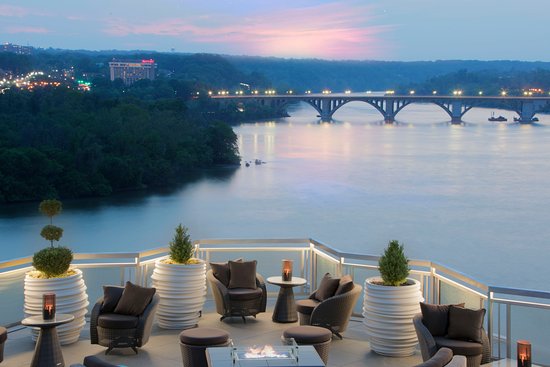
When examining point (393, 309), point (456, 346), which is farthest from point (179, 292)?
point (456, 346)

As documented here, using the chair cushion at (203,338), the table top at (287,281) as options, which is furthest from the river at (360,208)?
the chair cushion at (203,338)

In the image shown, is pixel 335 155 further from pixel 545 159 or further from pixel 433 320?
pixel 433 320

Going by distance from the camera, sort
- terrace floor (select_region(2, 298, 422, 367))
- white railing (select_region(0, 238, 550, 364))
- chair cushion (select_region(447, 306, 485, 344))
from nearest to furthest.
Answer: chair cushion (select_region(447, 306, 485, 344))
white railing (select_region(0, 238, 550, 364))
terrace floor (select_region(2, 298, 422, 367))

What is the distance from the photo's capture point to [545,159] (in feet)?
186

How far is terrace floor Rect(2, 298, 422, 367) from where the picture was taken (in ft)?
24.5

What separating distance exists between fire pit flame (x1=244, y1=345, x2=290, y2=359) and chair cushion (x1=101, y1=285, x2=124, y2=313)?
218 cm

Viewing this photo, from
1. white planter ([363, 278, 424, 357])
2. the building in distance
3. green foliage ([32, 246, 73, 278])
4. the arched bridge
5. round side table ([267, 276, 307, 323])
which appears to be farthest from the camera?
the building in distance

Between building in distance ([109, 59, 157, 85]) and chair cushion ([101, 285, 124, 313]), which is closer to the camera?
chair cushion ([101, 285, 124, 313])

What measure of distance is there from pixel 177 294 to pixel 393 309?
226 centimetres

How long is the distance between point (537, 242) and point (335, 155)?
27.6m

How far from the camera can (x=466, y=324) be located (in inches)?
272

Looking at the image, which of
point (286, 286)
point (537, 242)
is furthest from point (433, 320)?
point (537, 242)

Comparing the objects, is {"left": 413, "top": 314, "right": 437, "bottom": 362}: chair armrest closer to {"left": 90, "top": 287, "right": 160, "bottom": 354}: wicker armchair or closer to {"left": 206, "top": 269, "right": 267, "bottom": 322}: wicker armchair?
{"left": 206, "top": 269, "right": 267, "bottom": 322}: wicker armchair

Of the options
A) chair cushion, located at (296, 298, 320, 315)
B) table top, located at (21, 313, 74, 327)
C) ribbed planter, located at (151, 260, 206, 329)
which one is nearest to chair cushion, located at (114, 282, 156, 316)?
table top, located at (21, 313, 74, 327)
